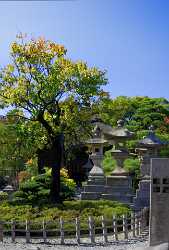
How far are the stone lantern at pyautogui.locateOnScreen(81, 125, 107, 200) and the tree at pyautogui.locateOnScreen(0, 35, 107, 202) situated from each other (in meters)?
3.53

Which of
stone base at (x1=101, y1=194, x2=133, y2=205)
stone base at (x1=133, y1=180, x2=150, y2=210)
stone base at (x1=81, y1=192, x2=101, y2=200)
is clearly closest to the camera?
stone base at (x1=133, y1=180, x2=150, y2=210)

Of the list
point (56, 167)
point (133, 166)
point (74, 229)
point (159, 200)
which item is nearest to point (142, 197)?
point (56, 167)

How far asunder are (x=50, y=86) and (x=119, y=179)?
7.59 metres

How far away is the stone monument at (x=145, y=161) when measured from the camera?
2639 cm

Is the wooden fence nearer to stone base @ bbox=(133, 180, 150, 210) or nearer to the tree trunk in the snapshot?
stone base @ bbox=(133, 180, 150, 210)

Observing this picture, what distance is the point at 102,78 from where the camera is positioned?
26750mm

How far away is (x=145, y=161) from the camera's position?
29828 millimetres

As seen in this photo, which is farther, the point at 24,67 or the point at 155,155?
the point at 155,155

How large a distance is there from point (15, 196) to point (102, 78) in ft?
28.7

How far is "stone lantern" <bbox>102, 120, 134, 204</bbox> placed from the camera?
2811 centimetres

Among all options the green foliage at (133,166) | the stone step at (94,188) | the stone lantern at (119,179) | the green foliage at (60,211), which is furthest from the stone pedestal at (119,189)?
the green foliage at (133,166)

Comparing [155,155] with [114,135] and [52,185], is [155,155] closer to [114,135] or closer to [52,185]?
[114,135]

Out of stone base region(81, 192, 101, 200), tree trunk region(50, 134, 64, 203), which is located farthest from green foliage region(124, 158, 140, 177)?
tree trunk region(50, 134, 64, 203)

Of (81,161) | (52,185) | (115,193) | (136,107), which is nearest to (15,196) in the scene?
(52,185)
